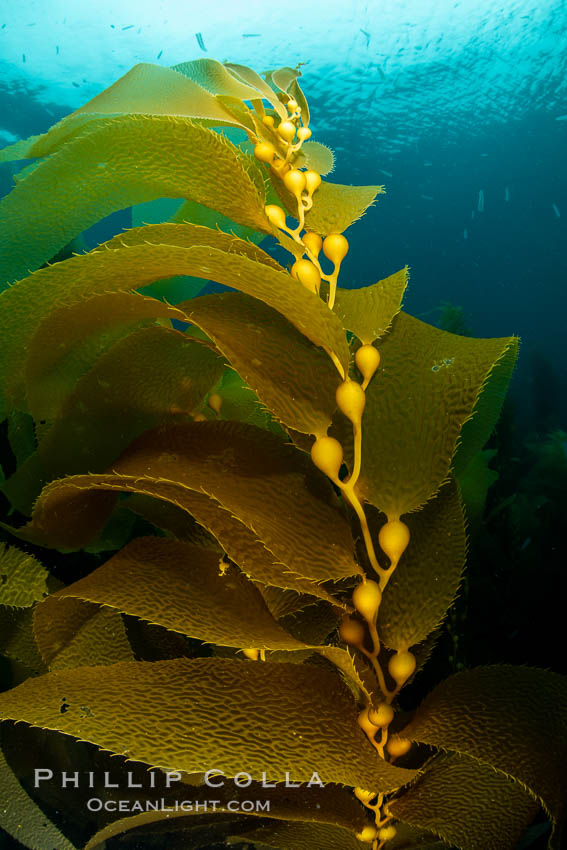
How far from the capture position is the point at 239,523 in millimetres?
304

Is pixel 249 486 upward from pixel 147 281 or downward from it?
downward

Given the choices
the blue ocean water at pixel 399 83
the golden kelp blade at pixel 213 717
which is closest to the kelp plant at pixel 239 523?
the golden kelp blade at pixel 213 717

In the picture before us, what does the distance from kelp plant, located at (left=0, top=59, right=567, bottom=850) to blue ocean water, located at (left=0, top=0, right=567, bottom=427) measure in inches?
40.8

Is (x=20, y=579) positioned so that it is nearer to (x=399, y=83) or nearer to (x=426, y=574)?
(x=426, y=574)

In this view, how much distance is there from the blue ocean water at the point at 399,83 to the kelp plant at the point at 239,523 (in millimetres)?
1036

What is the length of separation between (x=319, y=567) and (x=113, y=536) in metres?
0.31

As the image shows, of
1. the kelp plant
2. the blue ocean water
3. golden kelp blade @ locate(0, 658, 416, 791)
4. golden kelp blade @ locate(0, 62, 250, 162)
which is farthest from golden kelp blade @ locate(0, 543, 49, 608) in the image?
the blue ocean water

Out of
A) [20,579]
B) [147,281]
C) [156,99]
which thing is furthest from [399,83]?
[20,579]

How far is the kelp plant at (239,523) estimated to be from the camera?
29 centimetres


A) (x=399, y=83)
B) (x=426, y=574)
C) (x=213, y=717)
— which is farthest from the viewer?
(x=399, y=83)

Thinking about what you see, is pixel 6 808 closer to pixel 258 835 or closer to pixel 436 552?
pixel 258 835

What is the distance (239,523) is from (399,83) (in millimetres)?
16551

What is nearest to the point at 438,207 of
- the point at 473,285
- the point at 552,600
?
the point at 473,285

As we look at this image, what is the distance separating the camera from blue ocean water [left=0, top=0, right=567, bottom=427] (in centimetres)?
938
